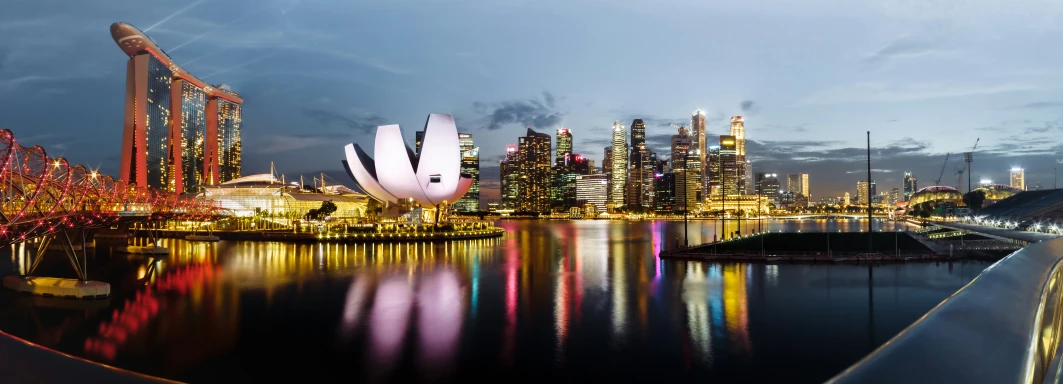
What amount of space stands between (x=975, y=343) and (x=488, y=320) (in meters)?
9.58

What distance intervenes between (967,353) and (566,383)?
6229mm

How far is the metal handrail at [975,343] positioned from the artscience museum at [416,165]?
37.0 m

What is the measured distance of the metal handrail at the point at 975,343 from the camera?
91cm

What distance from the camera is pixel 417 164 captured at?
3847 centimetres

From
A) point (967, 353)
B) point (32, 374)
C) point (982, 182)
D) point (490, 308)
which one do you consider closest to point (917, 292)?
point (490, 308)

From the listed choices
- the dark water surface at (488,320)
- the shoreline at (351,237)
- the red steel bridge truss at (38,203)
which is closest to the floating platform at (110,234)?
the shoreline at (351,237)

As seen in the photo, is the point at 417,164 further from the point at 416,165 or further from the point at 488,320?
the point at 488,320

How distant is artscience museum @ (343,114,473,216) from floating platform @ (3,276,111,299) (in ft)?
83.0

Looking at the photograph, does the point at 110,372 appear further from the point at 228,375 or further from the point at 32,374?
the point at 228,375

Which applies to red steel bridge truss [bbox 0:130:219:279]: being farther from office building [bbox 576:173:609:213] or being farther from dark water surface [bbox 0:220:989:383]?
office building [bbox 576:173:609:213]

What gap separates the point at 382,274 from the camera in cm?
1647

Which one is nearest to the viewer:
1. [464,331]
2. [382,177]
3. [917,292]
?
[464,331]

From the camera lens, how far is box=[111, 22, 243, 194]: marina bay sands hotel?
169ft

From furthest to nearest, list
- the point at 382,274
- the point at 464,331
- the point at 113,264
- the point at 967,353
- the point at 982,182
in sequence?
the point at 982,182, the point at 113,264, the point at 382,274, the point at 464,331, the point at 967,353
